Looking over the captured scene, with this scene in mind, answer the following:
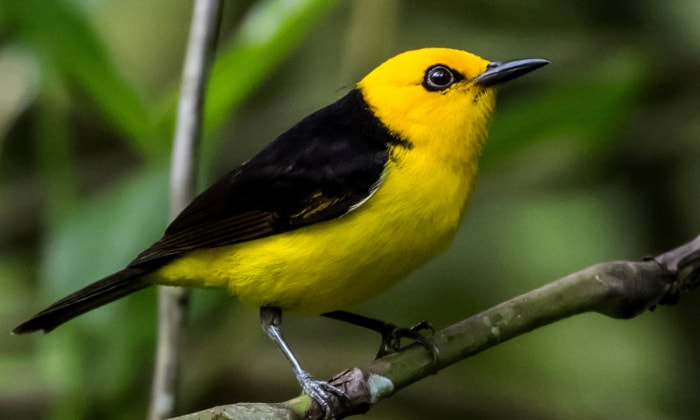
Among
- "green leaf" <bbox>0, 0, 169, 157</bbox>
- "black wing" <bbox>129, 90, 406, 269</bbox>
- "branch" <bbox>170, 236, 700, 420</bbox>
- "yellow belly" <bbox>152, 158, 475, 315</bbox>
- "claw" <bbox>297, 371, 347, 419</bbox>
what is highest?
"green leaf" <bbox>0, 0, 169, 157</bbox>

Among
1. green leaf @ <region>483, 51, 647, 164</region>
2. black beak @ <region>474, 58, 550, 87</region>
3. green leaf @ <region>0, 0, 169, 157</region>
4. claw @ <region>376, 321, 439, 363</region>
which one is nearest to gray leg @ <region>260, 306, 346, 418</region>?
claw @ <region>376, 321, 439, 363</region>

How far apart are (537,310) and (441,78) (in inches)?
38.3

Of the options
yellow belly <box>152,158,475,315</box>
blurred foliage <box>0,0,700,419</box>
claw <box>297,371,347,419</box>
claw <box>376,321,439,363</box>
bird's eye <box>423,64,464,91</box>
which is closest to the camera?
claw <box>297,371,347,419</box>

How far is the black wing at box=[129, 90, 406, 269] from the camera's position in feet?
9.43

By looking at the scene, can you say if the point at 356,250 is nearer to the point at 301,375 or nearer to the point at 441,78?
the point at 301,375

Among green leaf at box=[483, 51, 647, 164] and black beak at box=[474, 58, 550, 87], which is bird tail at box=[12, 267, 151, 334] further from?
green leaf at box=[483, 51, 647, 164]

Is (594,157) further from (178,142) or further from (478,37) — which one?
(178,142)

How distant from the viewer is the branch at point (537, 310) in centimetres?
233

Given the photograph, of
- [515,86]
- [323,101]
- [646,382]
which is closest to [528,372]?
[646,382]

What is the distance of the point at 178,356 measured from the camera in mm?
2879

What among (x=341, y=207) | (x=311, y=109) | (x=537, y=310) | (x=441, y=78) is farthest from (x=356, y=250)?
(x=311, y=109)

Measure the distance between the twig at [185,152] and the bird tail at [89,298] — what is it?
128 millimetres

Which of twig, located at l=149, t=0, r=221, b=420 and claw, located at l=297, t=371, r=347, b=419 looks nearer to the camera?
claw, located at l=297, t=371, r=347, b=419

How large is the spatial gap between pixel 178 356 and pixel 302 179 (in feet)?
2.07
